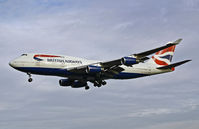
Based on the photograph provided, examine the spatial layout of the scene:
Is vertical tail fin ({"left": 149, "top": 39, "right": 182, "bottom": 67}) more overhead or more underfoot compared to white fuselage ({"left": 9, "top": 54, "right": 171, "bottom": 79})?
more overhead

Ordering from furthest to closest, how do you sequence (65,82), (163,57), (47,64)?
(163,57) < (65,82) < (47,64)

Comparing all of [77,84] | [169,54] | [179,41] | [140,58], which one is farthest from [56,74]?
[169,54]

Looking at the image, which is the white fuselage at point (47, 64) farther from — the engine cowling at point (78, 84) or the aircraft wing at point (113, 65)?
the engine cowling at point (78, 84)

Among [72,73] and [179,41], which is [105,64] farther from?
[179,41]

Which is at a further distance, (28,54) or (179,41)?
(28,54)

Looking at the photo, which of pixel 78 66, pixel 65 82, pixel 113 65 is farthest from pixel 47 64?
pixel 113 65

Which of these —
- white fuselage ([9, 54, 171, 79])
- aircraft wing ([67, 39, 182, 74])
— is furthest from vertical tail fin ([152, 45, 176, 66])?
white fuselage ([9, 54, 171, 79])

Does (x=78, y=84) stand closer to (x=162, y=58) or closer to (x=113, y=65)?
(x=113, y=65)

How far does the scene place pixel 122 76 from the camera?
2319 inches

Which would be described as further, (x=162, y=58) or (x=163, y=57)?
(x=163, y=57)

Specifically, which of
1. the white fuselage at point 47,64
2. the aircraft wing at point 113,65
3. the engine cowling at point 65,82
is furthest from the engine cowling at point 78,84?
the aircraft wing at point 113,65

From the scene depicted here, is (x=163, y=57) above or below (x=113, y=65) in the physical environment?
above

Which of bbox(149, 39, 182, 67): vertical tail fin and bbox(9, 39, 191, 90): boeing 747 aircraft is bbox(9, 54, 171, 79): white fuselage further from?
bbox(149, 39, 182, 67): vertical tail fin

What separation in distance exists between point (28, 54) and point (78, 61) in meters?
8.67
